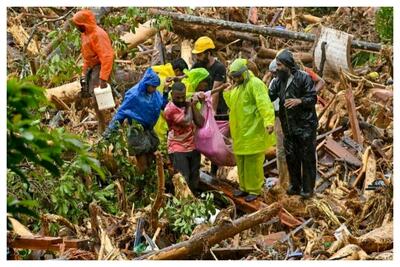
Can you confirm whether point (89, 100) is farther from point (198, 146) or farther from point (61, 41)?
point (198, 146)

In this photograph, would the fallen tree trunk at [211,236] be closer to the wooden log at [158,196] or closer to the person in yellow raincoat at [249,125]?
the wooden log at [158,196]

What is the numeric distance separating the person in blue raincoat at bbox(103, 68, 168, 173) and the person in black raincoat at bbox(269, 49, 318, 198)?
1096 millimetres

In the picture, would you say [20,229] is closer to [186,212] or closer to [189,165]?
[186,212]

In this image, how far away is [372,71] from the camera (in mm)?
14438

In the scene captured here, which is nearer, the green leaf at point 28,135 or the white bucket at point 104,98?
the green leaf at point 28,135

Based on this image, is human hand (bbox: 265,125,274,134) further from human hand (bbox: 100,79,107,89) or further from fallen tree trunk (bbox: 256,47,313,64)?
fallen tree trunk (bbox: 256,47,313,64)

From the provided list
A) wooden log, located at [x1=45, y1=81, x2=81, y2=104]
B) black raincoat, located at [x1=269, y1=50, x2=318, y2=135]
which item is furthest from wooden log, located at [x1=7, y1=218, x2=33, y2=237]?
wooden log, located at [x1=45, y1=81, x2=81, y2=104]

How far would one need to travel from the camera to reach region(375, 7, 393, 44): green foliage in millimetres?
14562

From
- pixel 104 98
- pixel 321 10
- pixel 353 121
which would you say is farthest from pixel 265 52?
pixel 104 98

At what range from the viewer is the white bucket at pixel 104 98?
1121 cm

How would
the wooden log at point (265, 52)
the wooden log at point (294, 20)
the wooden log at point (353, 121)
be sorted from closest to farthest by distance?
1. the wooden log at point (353, 121)
2. the wooden log at point (265, 52)
3. the wooden log at point (294, 20)

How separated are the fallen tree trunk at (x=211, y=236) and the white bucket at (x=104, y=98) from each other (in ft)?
7.01

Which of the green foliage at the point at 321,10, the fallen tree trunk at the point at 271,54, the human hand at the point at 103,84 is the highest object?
the human hand at the point at 103,84

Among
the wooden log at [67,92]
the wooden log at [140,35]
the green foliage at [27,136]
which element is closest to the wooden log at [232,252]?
the green foliage at [27,136]
